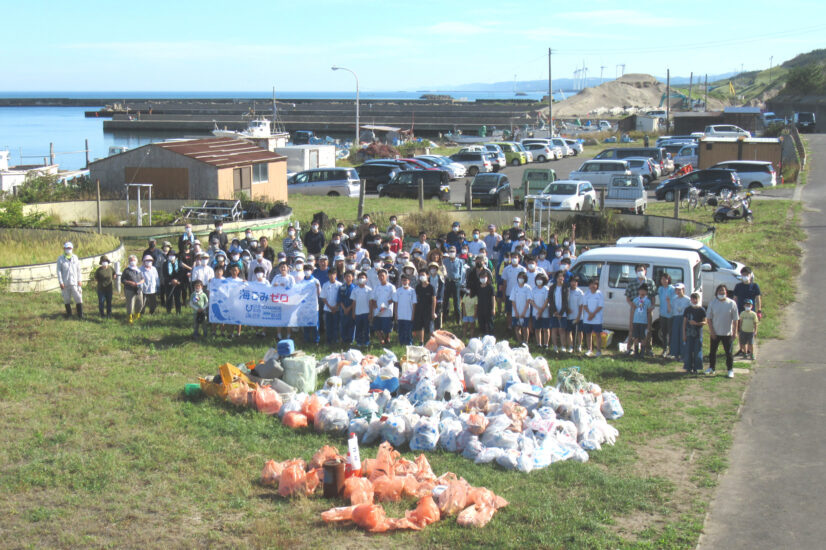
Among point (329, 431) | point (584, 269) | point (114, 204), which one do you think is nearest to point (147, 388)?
point (329, 431)

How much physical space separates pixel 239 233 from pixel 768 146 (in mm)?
28723

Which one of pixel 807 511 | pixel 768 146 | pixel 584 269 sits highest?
pixel 768 146

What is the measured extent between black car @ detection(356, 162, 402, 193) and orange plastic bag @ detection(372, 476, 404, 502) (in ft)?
99.8

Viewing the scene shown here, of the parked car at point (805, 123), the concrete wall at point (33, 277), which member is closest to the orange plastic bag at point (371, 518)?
the concrete wall at point (33, 277)

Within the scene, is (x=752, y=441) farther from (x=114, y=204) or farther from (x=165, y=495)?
(x=114, y=204)

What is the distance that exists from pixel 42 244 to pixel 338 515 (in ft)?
54.0

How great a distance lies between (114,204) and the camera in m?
30.2

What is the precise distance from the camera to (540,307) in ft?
49.1

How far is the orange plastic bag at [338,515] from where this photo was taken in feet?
27.6

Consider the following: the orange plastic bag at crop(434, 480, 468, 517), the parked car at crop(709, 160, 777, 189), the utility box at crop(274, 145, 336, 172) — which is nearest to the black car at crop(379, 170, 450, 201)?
the utility box at crop(274, 145, 336, 172)

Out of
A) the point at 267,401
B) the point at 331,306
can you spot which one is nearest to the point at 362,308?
the point at 331,306

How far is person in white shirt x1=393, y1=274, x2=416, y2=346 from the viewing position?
48.7ft

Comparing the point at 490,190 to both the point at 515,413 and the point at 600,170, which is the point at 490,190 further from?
the point at 515,413

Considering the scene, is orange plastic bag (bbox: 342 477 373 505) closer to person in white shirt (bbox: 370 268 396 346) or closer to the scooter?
person in white shirt (bbox: 370 268 396 346)
